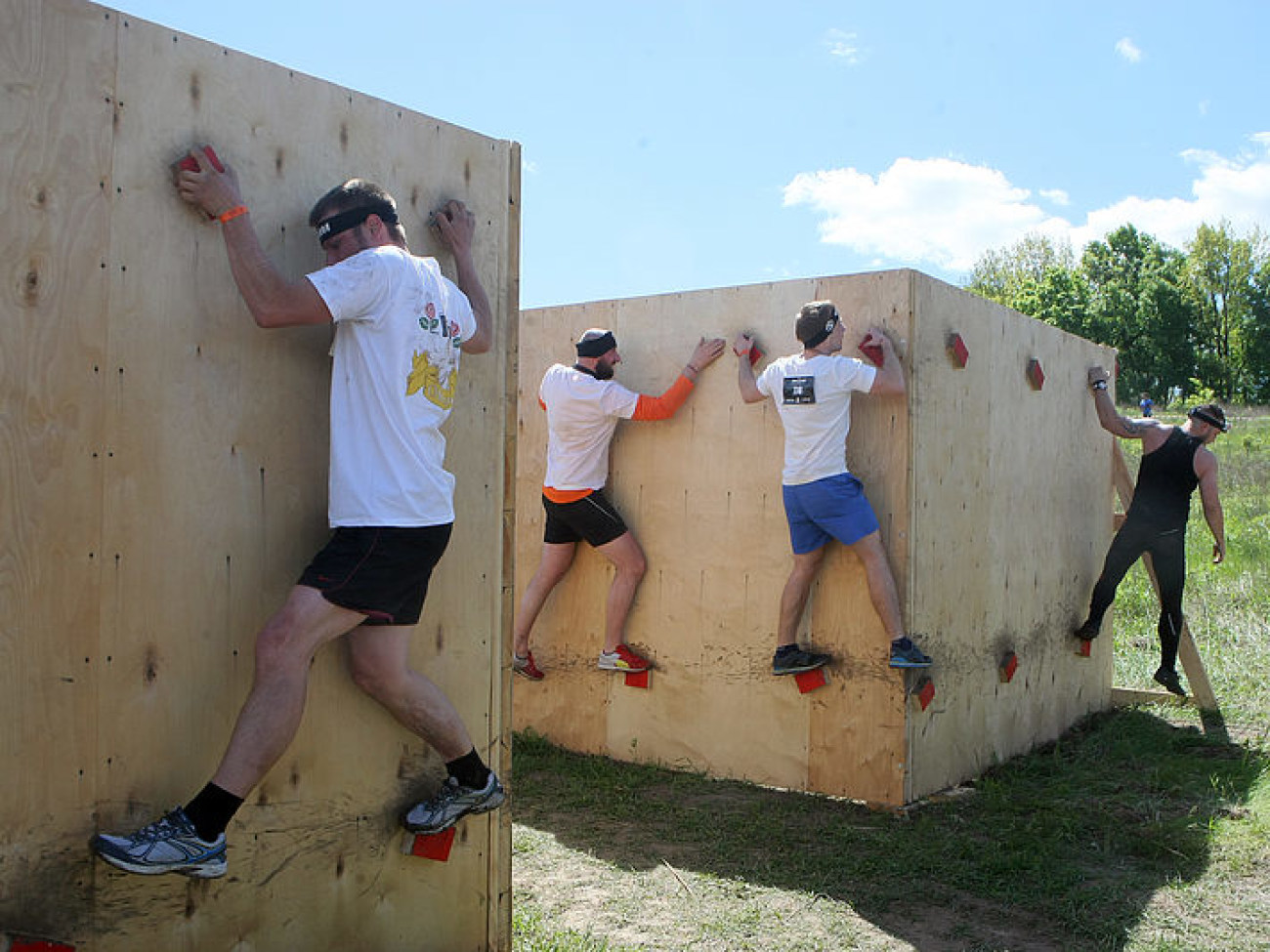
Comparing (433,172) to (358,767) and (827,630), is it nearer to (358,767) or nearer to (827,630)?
(358,767)

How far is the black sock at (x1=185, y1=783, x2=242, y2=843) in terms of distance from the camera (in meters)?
2.71

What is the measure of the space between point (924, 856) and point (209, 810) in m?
3.21

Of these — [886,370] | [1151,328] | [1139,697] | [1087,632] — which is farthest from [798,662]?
[1151,328]

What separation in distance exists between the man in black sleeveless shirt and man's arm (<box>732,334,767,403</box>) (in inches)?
115

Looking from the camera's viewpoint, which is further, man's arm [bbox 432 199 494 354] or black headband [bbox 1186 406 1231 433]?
black headband [bbox 1186 406 1231 433]

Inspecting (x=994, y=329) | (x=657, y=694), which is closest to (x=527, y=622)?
(x=657, y=694)

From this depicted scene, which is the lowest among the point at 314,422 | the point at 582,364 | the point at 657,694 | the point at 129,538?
the point at 657,694

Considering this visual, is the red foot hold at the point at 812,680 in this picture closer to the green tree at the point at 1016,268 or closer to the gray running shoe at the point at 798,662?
the gray running shoe at the point at 798,662

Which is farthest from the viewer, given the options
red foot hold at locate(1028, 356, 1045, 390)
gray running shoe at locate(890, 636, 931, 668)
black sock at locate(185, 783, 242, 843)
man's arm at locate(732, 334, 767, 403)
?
red foot hold at locate(1028, 356, 1045, 390)

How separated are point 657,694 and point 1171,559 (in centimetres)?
364

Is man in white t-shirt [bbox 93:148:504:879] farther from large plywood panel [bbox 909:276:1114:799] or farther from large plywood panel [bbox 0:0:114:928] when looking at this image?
large plywood panel [bbox 909:276:1114:799]

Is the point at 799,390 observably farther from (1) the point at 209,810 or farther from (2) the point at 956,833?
(1) the point at 209,810

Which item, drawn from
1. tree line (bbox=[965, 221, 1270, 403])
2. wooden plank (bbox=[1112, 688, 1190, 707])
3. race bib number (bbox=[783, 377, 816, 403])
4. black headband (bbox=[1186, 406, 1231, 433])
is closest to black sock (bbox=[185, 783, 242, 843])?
race bib number (bbox=[783, 377, 816, 403])

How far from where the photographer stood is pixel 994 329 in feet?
20.9
